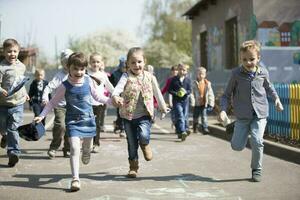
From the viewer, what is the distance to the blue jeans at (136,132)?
6363mm

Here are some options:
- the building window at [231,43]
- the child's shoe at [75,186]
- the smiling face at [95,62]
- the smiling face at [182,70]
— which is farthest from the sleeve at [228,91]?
the building window at [231,43]

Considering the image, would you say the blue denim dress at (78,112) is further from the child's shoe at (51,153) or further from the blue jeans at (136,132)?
the child's shoe at (51,153)

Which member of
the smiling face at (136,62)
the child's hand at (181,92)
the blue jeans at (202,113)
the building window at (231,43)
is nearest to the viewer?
the smiling face at (136,62)

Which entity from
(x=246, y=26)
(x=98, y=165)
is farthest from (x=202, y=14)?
(x=98, y=165)

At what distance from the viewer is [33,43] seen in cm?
5066

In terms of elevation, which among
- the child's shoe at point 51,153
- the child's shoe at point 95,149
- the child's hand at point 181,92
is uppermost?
the child's hand at point 181,92

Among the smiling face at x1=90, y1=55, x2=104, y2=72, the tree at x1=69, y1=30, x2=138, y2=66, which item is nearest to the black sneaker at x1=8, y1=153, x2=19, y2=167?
the smiling face at x1=90, y1=55, x2=104, y2=72

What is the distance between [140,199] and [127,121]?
1.53m

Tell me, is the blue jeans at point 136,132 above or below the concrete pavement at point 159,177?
above

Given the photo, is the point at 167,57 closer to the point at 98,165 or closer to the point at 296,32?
the point at 296,32

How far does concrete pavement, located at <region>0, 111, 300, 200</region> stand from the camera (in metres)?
5.38

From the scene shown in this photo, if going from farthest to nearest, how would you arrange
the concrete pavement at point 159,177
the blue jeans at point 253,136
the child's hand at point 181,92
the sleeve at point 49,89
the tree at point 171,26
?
the tree at point 171,26 → the child's hand at point 181,92 → the sleeve at point 49,89 → the blue jeans at point 253,136 → the concrete pavement at point 159,177

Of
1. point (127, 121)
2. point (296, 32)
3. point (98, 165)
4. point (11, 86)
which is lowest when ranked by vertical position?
point (98, 165)

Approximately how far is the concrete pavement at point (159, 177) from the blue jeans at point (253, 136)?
12.0 inches
